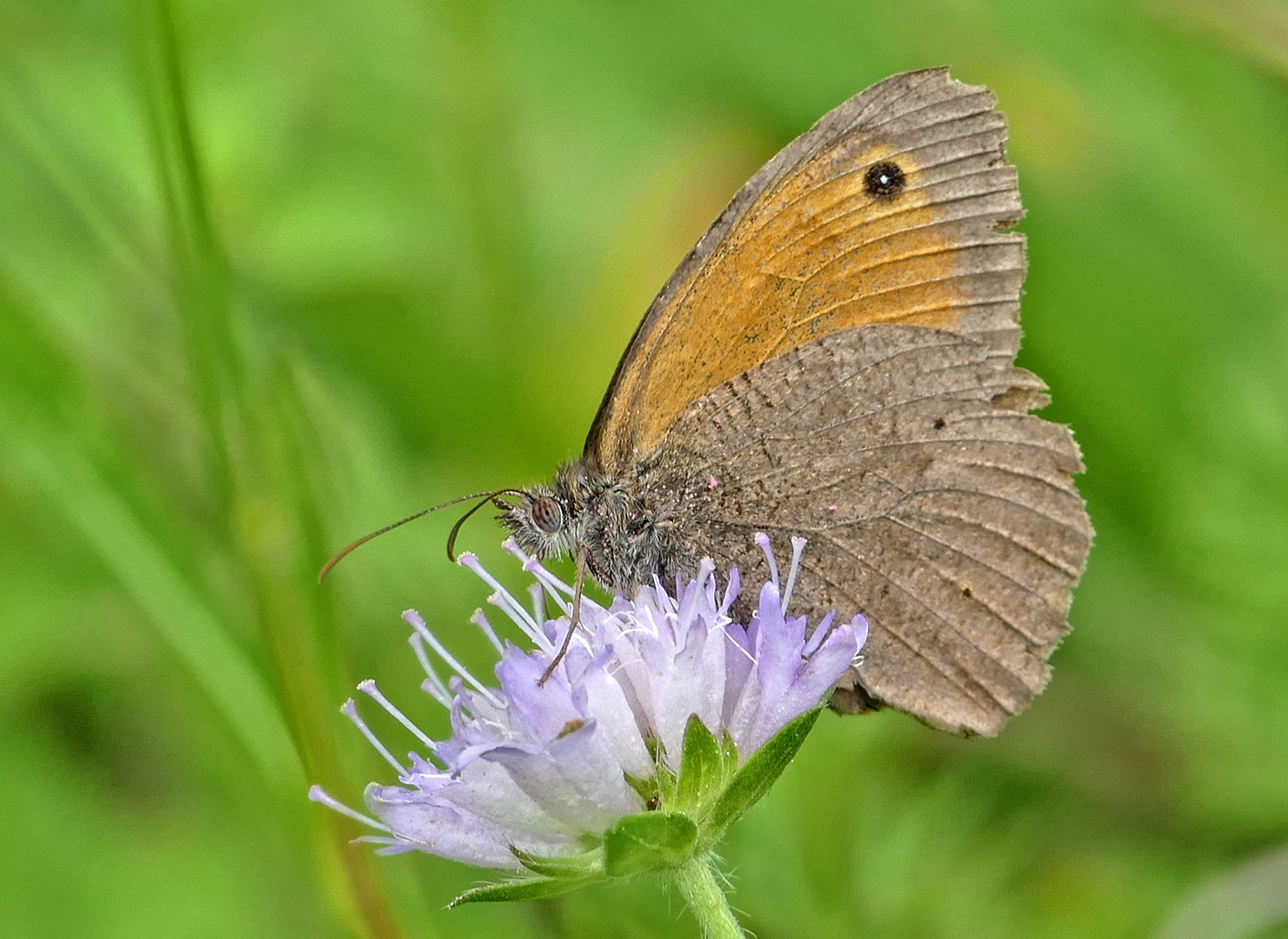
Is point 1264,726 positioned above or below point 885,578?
below

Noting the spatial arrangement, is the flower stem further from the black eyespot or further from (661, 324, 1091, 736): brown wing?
the black eyespot

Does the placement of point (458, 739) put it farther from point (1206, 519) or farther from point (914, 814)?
point (1206, 519)

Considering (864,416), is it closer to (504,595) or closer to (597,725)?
(504,595)

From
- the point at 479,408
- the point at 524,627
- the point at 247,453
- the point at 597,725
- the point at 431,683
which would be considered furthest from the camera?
the point at 479,408

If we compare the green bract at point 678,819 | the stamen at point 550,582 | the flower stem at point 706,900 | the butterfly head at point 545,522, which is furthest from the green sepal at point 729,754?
the butterfly head at point 545,522

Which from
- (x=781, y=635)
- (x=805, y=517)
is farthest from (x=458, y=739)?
(x=805, y=517)

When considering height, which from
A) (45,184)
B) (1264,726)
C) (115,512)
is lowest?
(1264,726)

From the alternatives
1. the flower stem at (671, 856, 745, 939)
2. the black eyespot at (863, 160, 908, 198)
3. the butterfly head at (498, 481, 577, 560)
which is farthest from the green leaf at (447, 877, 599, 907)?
the black eyespot at (863, 160, 908, 198)

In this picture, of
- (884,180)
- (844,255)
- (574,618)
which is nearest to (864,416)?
(844,255)
